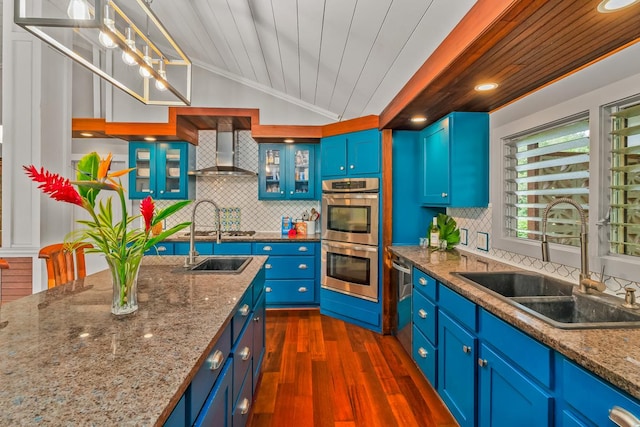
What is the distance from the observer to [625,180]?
1.53 m

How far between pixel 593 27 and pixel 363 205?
7.18ft

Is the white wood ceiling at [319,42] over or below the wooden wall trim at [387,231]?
over

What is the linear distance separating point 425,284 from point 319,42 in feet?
6.68

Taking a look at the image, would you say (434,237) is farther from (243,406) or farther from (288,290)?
(243,406)

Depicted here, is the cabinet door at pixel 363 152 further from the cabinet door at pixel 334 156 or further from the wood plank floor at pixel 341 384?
the wood plank floor at pixel 341 384

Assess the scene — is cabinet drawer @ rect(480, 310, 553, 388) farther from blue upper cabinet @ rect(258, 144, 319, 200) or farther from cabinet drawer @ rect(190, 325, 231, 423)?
blue upper cabinet @ rect(258, 144, 319, 200)

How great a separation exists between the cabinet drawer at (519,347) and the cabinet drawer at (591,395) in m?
0.07

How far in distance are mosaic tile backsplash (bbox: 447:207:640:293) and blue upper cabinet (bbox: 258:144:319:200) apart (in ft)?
5.87

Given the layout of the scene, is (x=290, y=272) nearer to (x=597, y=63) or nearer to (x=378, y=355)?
Result: (x=378, y=355)

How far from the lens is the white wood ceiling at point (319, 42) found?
1.81m

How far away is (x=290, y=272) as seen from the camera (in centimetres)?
377

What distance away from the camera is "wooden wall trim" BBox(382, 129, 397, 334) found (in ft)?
10.2

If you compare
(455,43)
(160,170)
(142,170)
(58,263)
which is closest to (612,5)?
(455,43)

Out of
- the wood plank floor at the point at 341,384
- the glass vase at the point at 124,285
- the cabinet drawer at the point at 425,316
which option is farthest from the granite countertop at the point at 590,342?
the glass vase at the point at 124,285
